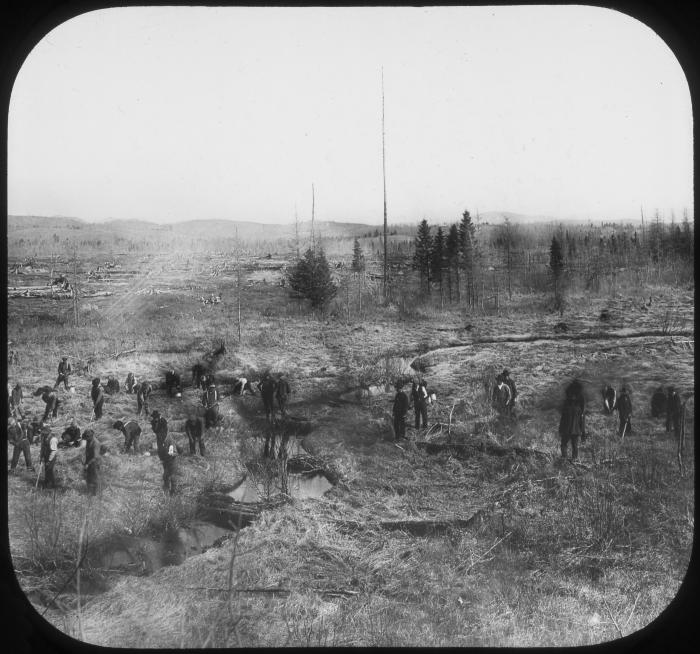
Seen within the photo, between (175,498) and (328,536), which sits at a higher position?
(175,498)

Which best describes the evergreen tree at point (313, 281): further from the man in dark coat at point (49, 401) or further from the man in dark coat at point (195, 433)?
the man in dark coat at point (49, 401)

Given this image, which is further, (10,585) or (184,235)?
(184,235)

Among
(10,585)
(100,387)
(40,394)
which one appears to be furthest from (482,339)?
(10,585)

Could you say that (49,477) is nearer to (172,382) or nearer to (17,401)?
(17,401)

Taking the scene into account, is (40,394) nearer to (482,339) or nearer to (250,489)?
(250,489)

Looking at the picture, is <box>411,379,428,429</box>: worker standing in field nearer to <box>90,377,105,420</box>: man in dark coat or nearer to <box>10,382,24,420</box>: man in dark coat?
<box>90,377,105,420</box>: man in dark coat

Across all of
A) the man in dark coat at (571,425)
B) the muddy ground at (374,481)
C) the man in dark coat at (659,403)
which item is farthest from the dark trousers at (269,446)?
the man in dark coat at (659,403)
